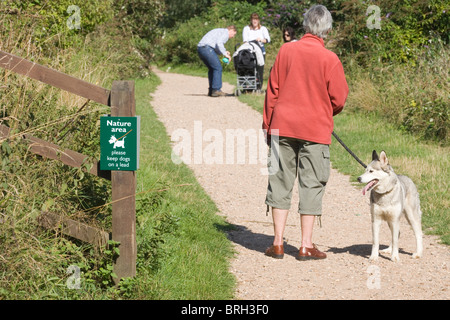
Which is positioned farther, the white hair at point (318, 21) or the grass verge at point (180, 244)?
the white hair at point (318, 21)

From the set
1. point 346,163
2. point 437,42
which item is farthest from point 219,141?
point 437,42

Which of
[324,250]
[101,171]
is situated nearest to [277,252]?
[324,250]

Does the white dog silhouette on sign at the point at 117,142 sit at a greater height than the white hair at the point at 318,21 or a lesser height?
lesser

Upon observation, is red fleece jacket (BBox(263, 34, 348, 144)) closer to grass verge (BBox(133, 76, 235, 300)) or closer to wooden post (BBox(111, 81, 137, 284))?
grass verge (BBox(133, 76, 235, 300))

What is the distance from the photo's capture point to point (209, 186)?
9125mm

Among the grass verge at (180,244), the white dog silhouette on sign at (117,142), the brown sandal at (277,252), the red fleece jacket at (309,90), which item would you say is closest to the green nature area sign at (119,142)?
the white dog silhouette on sign at (117,142)

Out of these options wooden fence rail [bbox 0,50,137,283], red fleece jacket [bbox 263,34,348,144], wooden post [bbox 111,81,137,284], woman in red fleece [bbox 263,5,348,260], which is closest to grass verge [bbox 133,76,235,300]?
wooden post [bbox 111,81,137,284]

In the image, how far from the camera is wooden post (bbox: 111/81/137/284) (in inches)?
185

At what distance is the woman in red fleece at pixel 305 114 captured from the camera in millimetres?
5816

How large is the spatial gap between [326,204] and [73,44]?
18.7 ft

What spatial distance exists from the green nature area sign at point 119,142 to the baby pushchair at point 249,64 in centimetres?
1184

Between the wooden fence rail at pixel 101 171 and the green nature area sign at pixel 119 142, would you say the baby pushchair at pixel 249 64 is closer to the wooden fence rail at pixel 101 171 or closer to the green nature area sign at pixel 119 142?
the wooden fence rail at pixel 101 171

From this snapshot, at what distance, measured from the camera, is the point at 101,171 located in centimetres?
485

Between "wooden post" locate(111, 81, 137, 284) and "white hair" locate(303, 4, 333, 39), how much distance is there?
1866 millimetres
